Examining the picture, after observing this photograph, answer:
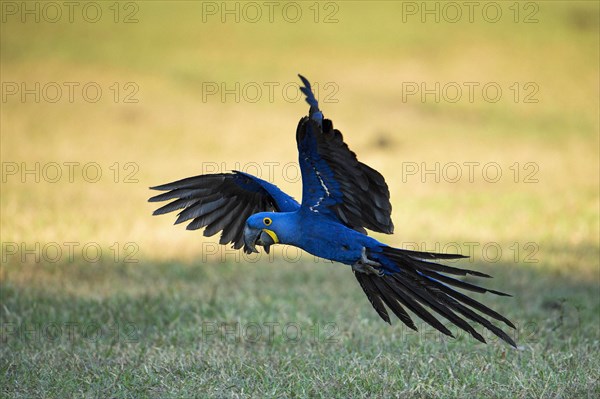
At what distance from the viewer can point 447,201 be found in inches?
471

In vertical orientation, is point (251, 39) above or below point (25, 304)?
above

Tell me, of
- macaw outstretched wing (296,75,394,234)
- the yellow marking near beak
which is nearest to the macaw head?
the yellow marking near beak

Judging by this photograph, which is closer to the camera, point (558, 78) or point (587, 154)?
point (587, 154)

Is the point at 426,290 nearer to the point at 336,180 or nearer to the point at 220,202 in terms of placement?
the point at 336,180

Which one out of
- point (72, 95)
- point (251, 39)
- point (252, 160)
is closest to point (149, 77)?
point (72, 95)

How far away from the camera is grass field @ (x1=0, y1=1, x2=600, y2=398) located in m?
5.21

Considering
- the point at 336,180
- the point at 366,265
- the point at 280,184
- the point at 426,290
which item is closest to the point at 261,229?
the point at 336,180

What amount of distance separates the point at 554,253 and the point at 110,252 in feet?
15.3

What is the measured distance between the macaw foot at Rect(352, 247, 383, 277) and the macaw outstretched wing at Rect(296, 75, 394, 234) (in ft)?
0.88

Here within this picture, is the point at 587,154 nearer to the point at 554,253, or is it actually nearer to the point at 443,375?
the point at 554,253

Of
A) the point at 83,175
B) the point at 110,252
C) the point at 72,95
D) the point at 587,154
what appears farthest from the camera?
the point at 72,95

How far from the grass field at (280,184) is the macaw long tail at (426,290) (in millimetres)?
390

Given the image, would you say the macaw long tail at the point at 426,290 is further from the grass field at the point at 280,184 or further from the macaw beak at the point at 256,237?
the macaw beak at the point at 256,237

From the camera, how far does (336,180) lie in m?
4.81
